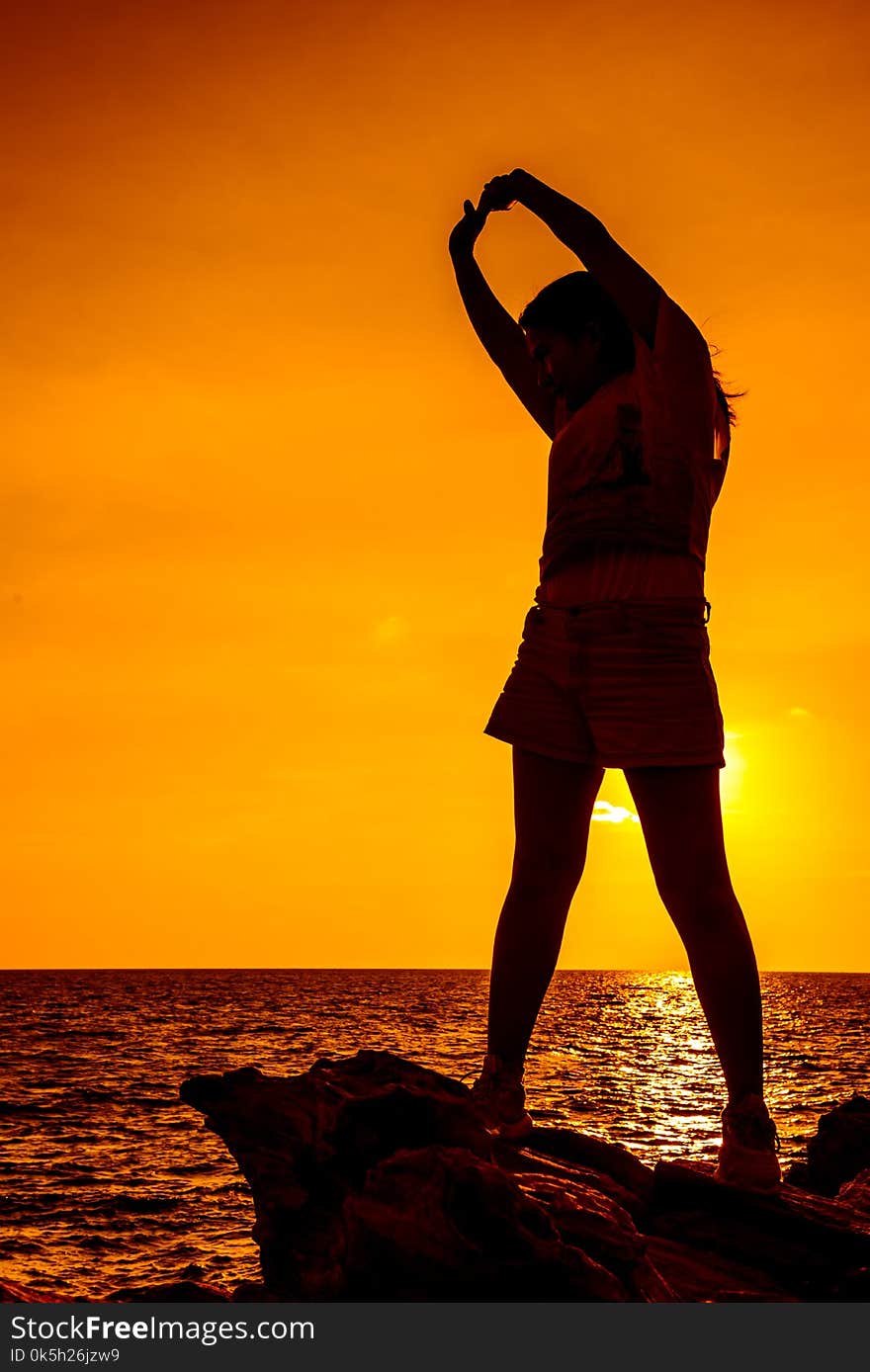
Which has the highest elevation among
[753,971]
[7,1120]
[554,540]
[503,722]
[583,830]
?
[554,540]

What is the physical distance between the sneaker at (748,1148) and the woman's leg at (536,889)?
70 centimetres

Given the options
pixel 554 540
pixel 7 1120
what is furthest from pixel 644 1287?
Answer: pixel 7 1120

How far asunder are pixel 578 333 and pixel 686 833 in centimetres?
165

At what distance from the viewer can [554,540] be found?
4.18m

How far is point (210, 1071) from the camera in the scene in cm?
4056

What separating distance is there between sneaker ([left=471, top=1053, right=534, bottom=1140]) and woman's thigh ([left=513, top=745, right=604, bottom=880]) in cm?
68

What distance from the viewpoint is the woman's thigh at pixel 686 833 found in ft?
12.8

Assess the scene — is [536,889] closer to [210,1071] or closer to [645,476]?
[645,476]

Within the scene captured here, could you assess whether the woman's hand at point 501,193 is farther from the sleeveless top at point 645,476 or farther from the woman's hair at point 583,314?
the sleeveless top at point 645,476

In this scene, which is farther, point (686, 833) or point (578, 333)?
point (578, 333)

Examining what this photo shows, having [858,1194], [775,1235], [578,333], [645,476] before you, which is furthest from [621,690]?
[858,1194]

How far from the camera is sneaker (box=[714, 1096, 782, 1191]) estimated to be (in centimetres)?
393
